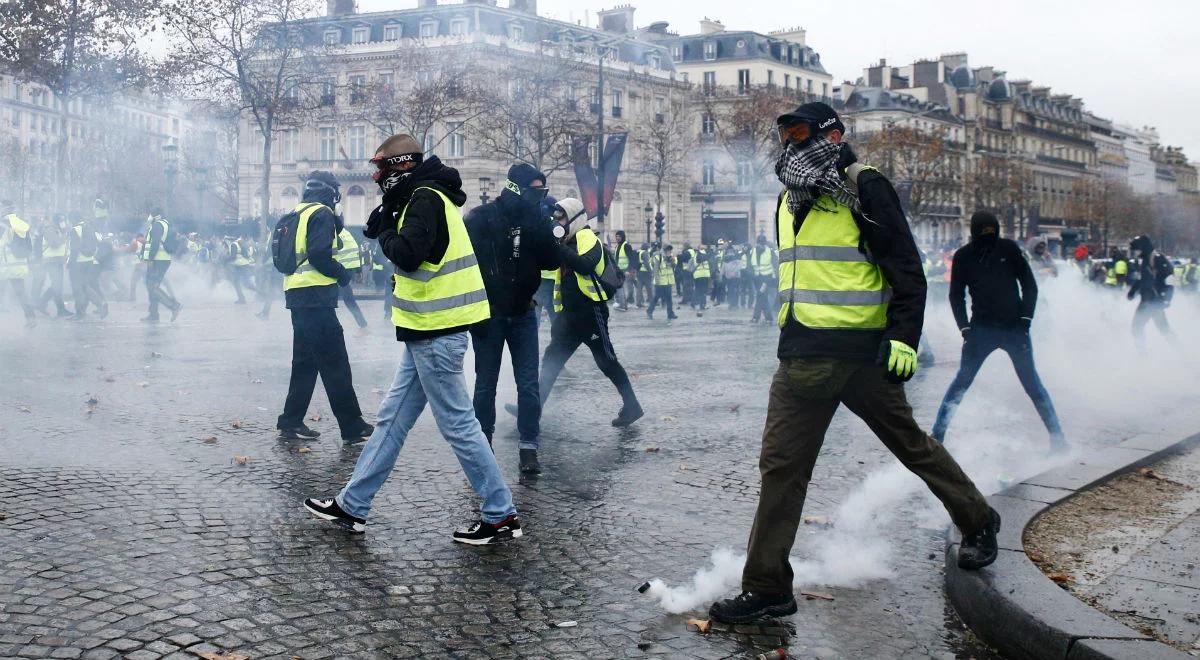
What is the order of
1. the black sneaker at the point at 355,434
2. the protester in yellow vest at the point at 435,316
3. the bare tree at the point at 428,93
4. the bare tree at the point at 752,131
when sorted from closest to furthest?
the protester in yellow vest at the point at 435,316
the black sneaker at the point at 355,434
the bare tree at the point at 428,93
the bare tree at the point at 752,131

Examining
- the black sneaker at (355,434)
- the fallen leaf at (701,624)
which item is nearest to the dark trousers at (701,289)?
the black sneaker at (355,434)

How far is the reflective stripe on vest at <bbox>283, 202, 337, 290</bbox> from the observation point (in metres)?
7.58

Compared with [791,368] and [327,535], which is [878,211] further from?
[327,535]

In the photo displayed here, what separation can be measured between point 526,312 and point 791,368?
9.21 ft

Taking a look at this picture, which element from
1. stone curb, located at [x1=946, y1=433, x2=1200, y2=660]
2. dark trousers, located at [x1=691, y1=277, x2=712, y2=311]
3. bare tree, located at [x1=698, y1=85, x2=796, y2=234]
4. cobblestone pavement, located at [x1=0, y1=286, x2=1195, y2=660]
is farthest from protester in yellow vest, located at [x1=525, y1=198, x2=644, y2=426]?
bare tree, located at [x1=698, y1=85, x2=796, y2=234]

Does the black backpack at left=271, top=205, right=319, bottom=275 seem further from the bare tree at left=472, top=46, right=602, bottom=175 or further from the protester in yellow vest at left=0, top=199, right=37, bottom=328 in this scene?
the bare tree at left=472, top=46, right=602, bottom=175

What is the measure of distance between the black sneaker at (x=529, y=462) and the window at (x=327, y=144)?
2200 inches

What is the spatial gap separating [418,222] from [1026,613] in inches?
107

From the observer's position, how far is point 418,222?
5031 mm

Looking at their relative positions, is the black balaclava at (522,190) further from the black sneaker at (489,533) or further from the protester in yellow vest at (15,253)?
the protester in yellow vest at (15,253)

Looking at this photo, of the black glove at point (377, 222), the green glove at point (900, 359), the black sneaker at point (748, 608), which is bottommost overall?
the black sneaker at point (748, 608)

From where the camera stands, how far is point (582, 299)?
8289 millimetres

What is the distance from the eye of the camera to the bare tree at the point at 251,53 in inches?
1258

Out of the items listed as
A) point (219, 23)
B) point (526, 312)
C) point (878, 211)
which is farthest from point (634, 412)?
point (219, 23)
